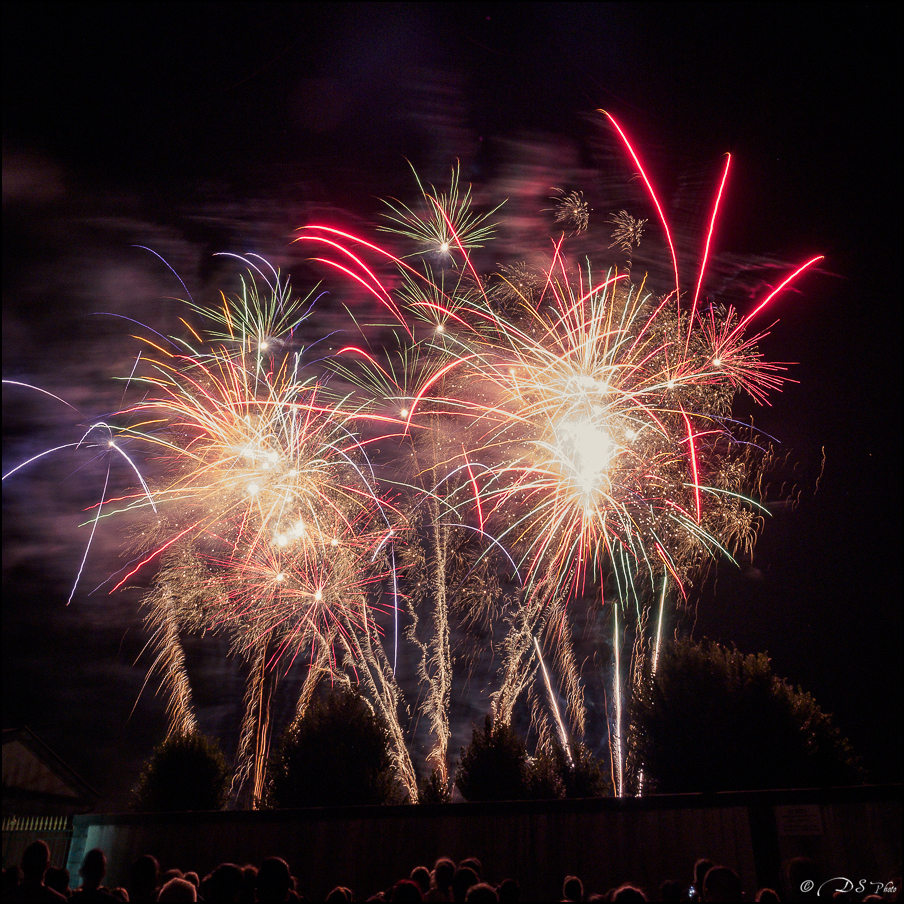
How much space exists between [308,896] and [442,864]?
375 cm

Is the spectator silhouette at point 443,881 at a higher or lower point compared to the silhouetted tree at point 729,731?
lower

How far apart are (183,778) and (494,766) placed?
19.7 ft

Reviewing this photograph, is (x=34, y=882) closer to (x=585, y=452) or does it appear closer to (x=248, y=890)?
(x=248, y=890)

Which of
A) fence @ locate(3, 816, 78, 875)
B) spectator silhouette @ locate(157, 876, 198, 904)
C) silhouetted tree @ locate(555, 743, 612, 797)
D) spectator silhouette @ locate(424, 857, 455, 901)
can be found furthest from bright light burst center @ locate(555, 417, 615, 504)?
fence @ locate(3, 816, 78, 875)

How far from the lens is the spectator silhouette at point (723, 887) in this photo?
15.9ft

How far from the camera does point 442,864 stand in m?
6.83

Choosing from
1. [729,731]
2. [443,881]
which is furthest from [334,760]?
[729,731]

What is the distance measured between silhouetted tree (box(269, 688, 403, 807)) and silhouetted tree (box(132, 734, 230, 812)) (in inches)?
59.8

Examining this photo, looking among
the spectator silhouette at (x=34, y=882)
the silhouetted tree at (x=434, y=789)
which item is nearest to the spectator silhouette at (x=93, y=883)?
the spectator silhouette at (x=34, y=882)

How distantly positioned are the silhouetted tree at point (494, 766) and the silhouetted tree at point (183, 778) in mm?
4895

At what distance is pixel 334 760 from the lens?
11953 millimetres

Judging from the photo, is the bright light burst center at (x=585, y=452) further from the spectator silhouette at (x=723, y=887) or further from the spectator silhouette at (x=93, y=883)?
the spectator silhouette at (x=93, y=883)

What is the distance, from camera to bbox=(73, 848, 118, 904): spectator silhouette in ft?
17.3

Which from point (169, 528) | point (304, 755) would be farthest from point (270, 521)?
point (304, 755)
